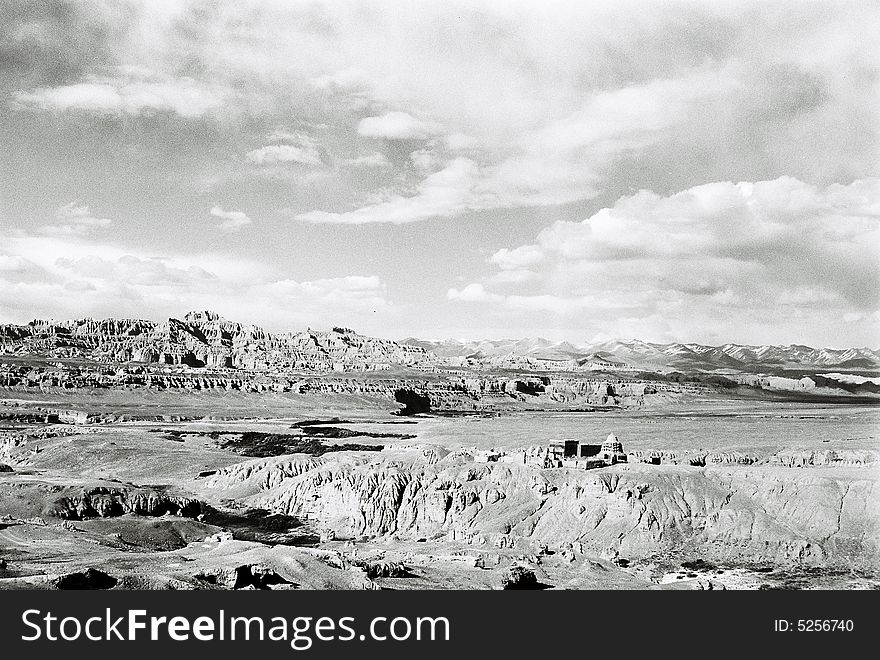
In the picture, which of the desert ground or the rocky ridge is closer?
the desert ground

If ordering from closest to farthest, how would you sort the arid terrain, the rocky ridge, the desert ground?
the desert ground
the arid terrain
the rocky ridge

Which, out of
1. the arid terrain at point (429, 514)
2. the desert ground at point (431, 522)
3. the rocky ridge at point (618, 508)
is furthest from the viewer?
the rocky ridge at point (618, 508)

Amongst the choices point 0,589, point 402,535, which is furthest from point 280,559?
point 402,535

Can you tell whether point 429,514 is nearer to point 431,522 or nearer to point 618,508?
point 431,522

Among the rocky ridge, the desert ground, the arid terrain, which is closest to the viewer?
the desert ground

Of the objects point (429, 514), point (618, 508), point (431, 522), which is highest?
point (618, 508)

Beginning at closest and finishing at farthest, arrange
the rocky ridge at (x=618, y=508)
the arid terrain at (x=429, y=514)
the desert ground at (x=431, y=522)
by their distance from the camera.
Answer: the desert ground at (x=431, y=522) → the arid terrain at (x=429, y=514) → the rocky ridge at (x=618, y=508)

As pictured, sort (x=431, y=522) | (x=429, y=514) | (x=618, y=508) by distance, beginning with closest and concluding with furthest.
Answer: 1. (x=618, y=508)
2. (x=431, y=522)
3. (x=429, y=514)

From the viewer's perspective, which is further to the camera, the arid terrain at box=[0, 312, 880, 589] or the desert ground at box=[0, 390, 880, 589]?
the arid terrain at box=[0, 312, 880, 589]

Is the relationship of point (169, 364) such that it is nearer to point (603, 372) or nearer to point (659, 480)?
point (603, 372)

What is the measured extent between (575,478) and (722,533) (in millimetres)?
7402

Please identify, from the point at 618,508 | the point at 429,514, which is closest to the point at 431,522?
the point at 429,514

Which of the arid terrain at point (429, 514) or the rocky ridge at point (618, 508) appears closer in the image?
the arid terrain at point (429, 514)
